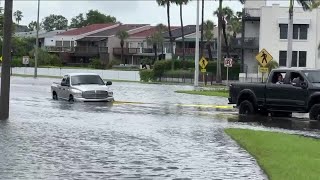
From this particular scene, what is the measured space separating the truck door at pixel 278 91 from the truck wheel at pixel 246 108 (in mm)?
923

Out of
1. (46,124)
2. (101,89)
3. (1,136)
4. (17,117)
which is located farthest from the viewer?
(101,89)

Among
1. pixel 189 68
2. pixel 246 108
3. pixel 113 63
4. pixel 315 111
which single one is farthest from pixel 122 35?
pixel 315 111

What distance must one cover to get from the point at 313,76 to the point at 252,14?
56.6 meters

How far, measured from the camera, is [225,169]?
35.1ft

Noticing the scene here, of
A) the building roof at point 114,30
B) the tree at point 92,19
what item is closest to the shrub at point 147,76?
the building roof at point 114,30

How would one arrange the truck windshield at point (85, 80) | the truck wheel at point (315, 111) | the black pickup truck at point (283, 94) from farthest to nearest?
the truck windshield at point (85, 80), the black pickup truck at point (283, 94), the truck wheel at point (315, 111)

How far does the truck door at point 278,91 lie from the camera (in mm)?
22016

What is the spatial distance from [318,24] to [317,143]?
5986 centimetres

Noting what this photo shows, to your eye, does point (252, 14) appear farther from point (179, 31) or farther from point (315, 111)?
point (315, 111)

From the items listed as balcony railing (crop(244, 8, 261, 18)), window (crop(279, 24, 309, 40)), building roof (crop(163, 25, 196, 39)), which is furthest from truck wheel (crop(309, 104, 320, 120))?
building roof (crop(163, 25, 196, 39))

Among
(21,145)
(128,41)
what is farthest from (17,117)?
(128,41)

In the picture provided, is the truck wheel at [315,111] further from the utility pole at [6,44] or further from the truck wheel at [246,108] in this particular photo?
the utility pole at [6,44]

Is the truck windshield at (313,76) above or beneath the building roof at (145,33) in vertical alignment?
beneath

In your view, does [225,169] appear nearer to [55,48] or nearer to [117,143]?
[117,143]
